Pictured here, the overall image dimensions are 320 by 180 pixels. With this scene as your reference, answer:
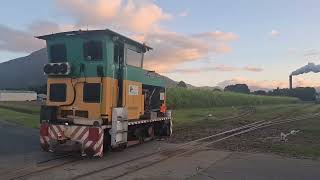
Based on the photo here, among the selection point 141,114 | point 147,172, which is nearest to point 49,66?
point 141,114

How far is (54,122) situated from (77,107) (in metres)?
0.91

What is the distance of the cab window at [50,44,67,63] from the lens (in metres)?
16.4

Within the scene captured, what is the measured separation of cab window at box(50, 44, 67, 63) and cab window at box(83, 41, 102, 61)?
0.77 m

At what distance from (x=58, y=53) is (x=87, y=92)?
1.76 metres

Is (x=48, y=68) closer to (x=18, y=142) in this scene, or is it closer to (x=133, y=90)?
(x=133, y=90)

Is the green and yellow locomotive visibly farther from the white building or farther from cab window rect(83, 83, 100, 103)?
the white building

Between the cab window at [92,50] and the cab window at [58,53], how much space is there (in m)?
0.77

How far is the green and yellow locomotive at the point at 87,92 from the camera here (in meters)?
15.4

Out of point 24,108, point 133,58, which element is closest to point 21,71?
point 24,108

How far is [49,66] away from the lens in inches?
637

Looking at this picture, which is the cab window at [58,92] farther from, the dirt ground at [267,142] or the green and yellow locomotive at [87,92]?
the dirt ground at [267,142]

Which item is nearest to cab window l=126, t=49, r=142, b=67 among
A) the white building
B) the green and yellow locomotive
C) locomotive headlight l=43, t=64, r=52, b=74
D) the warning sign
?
the green and yellow locomotive

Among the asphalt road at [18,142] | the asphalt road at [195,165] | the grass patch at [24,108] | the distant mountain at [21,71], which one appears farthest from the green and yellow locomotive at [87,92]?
the distant mountain at [21,71]

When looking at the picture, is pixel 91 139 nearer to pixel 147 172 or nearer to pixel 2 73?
pixel 147 172
